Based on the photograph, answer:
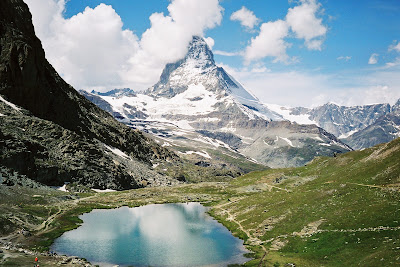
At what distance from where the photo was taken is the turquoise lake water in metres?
70.2

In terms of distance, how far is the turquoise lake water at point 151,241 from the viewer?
7025 cm

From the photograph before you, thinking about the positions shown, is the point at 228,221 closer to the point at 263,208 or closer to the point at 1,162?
the point at 263,208

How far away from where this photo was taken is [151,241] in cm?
8644

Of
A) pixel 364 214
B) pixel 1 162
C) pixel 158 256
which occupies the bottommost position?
pixel 158 256

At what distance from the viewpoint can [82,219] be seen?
112750 millimetres

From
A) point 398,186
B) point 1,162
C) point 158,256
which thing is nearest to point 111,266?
point 158,256

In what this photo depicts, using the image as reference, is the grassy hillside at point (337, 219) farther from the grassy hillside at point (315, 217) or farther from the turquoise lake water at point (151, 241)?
the turquoise lake water at point (151, 241)

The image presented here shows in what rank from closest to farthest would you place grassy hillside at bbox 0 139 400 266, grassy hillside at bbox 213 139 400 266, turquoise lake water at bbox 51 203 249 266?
grassy hillside at bbox 213 139 400 266
grassy hillside at bbox 0 139 400 266
turquoise lake water at bbox 51 203 249 266

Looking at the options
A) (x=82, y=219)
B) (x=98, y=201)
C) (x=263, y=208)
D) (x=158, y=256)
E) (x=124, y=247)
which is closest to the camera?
(x=158, y=256)

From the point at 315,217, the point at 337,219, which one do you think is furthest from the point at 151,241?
the point at 337,219

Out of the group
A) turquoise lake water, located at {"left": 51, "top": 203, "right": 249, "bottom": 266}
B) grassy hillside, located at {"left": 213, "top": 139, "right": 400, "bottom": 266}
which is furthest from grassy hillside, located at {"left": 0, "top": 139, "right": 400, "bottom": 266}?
turquoise lake water, located at {"left": 51, "top": 203, "right": 249, "bottom": 266}

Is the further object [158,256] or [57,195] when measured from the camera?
[57,195]

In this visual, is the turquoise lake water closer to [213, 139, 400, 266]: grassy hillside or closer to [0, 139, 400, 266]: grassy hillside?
[0, 139, 400, 266]: grassy hillside

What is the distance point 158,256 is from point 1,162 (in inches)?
4160
